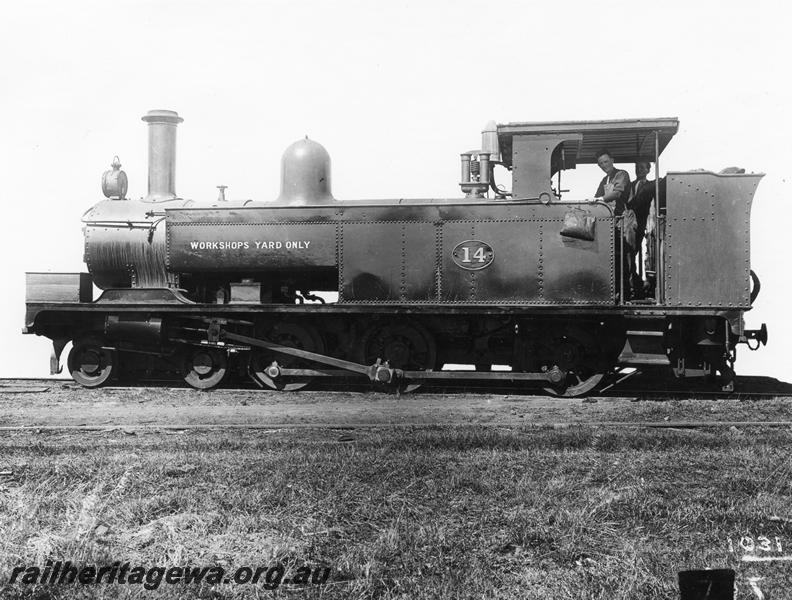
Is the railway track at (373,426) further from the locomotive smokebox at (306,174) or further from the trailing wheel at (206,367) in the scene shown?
the locomotive smokebox at (306,174)

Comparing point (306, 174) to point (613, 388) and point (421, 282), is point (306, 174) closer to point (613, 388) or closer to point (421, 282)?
point (421, 282)

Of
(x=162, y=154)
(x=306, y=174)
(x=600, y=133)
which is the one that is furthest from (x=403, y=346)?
(x=162, y=154)

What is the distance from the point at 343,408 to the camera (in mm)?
9195

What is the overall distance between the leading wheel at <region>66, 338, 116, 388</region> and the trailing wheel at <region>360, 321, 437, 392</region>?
3.50 m

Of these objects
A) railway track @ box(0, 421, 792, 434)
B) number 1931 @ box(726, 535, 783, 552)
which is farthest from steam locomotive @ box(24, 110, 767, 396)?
number 1931 @ box(726, 535, 783, 552)

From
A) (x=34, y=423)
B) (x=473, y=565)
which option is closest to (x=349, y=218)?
(x=34, y=423)

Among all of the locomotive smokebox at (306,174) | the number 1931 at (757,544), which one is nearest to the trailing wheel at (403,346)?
the locomotive smokebox at (306,174)

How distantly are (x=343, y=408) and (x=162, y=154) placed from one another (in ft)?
16.5

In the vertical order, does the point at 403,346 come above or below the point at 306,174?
below

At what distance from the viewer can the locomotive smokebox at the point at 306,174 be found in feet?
35.3

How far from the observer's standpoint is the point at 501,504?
4832 mm

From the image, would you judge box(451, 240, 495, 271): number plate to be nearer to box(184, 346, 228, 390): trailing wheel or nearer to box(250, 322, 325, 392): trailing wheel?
box(250, 322, 325, 392): trailing wheel

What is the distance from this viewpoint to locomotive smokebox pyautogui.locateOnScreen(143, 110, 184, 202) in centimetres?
1182

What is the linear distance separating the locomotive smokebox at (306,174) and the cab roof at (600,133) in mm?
2290
